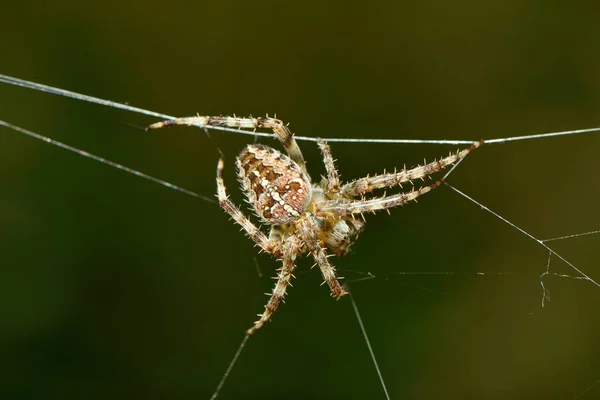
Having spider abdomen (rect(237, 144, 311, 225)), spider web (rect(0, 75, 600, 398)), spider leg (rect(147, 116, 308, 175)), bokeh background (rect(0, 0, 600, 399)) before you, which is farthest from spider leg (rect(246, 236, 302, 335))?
spider web (rect(0, 75, 600, 398))

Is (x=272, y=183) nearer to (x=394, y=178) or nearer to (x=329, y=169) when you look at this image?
(x=329, y=169)

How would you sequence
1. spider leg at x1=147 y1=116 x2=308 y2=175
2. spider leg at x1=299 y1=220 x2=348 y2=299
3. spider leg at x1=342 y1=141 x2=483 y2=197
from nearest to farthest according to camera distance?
spider leg at x1=342 y1=141 x2=483 y2=197 < spider leg at x1=147 y1=116 x2=308 y2=175 < spider leg at x1=299 y1=220 x2=348 y2=299

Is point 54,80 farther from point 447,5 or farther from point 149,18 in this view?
point 447,5

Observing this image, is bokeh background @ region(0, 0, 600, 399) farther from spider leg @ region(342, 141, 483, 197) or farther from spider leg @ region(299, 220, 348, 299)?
spider leg @ region(342, 141, 483, 197)

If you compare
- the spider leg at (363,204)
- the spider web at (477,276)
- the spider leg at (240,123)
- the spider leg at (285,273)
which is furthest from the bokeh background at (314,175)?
the spider leg at (240,123)

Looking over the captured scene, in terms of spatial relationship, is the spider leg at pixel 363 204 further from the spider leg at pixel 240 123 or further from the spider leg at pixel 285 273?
the spider leg at pixel 240 123

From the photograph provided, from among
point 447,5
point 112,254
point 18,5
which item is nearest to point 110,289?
point 112,254
